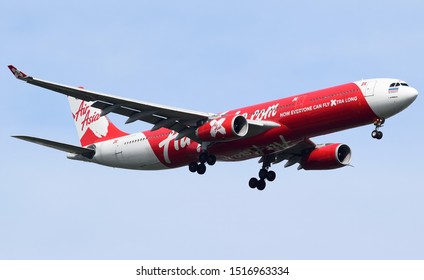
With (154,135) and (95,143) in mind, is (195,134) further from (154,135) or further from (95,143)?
(95,143)

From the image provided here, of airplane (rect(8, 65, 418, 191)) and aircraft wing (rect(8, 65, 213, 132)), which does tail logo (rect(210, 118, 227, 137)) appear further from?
aircraft wing (rect(8, 65, 213, 132))

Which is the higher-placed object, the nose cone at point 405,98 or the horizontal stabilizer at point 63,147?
the horizontal stabilizer at point 63,147

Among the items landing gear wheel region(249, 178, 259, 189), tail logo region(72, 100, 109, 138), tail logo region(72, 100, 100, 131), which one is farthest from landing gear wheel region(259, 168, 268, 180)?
tail logo region(72, 100, 100, 131)

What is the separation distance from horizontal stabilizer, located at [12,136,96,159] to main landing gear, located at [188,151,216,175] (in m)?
7.62

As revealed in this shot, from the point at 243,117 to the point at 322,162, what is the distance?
24.7ft

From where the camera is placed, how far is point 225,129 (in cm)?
6103

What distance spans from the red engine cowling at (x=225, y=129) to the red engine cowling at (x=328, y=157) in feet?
23.6

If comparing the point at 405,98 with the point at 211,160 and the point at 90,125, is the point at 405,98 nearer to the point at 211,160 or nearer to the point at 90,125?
the point at 211,160

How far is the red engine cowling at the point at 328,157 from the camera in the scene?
6669 centimetres

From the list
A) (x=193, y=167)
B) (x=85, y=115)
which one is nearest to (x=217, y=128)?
(x=193, y=167)

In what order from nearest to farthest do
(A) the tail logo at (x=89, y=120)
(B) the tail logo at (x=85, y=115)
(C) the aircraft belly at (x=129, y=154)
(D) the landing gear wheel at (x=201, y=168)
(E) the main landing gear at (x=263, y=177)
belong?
(D) the landing gear wheel at (x=201, y=168) < (C) the aircraft belly at (x=129, y=154) < (E) the main landing gear at (x=263, y=177) < (A) the tail logo at (x=89, y=120) < (B) the tail logo at (x=85, y=115)

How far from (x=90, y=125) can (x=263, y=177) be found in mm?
12523

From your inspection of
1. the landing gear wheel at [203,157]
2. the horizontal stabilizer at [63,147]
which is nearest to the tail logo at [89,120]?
the horizontal stabilizer at [63,147]

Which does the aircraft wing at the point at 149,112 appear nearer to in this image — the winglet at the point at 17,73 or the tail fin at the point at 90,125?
the winglet at the point at 17,73
